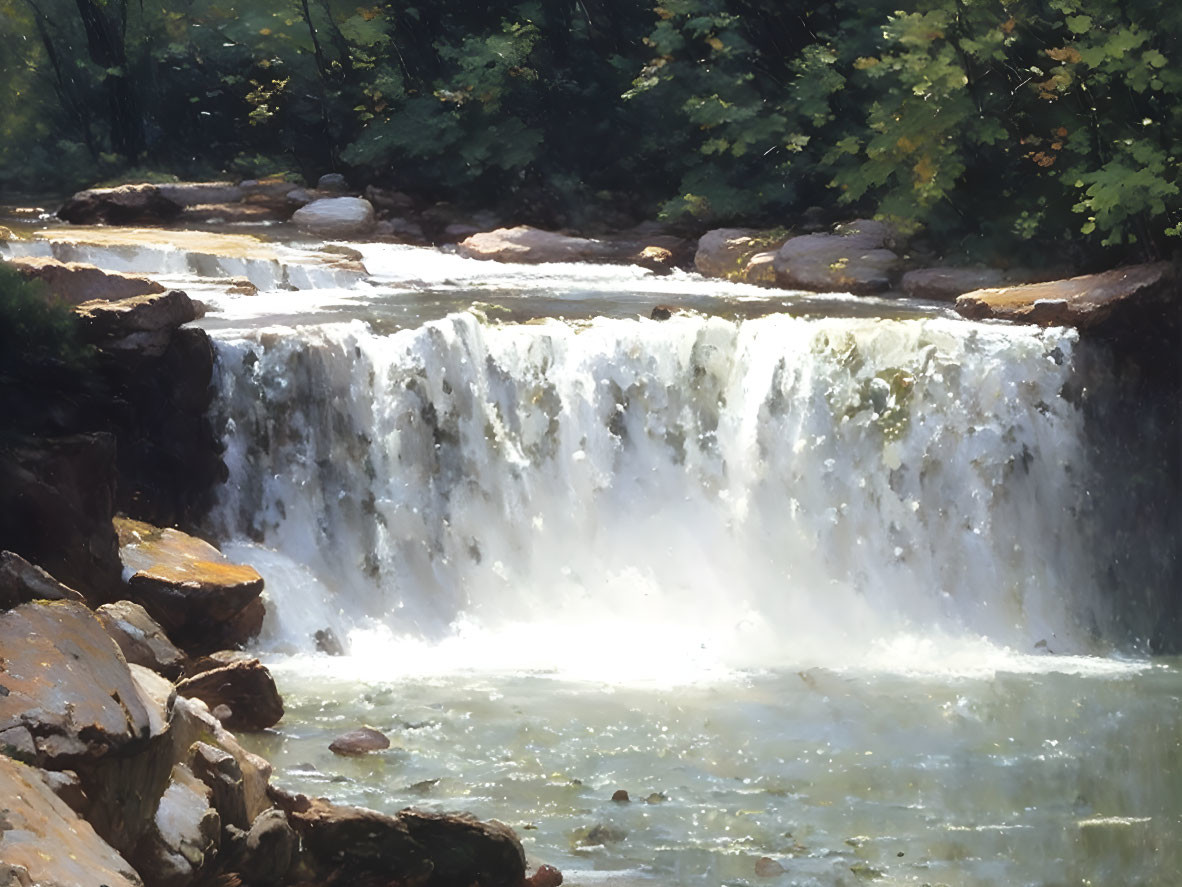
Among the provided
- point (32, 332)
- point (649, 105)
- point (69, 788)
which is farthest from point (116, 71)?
point (69, 788)

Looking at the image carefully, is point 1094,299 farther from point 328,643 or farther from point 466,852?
point 466,852

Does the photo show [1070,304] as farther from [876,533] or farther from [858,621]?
[858,621]

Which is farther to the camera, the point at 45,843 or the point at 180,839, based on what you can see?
the point at 180,839

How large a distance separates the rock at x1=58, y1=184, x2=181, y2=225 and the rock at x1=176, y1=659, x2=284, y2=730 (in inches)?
521

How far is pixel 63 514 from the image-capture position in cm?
827

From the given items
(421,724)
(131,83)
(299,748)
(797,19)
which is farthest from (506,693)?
(131,83)

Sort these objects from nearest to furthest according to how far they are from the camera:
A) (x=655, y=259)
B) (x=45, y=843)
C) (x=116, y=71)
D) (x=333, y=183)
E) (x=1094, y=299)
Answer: (x=45, y=843)
(x=1094, y=299)
(x=655, y=259)
(x=333, y=183)
(x=116, y=71)

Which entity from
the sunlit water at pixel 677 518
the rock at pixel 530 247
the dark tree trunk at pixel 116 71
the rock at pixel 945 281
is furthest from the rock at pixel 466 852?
the dark tree trunk at pixel 116 71

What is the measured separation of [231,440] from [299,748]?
3.82 metres

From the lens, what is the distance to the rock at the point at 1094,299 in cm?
1152

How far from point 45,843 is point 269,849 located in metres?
1.34

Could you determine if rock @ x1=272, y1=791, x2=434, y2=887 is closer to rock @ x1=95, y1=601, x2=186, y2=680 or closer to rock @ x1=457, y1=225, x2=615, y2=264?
rock @ x1=95, y1=601, x2=186, y2=680

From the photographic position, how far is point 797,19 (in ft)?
62.1

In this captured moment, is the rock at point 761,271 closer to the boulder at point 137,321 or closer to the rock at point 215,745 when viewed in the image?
the boulder at point 137,321
